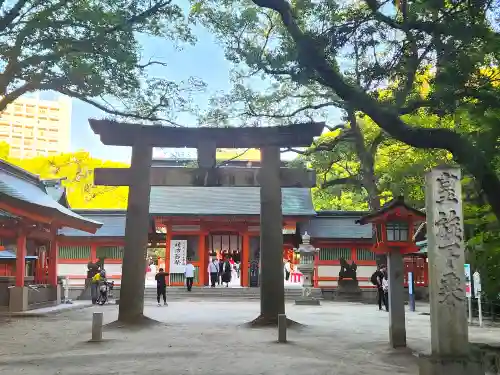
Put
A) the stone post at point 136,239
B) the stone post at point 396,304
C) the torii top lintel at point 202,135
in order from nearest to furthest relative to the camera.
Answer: the stone post at point 396,304, the stone post at point 136,239, the torii top lintel at point 202,135

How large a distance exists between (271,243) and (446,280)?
729 centimetres

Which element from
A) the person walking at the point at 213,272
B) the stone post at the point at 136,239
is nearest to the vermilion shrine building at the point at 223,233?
the person walking at the point at 213,272

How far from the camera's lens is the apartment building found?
80.2 m

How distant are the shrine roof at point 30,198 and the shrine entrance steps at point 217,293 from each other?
6981 millimetres

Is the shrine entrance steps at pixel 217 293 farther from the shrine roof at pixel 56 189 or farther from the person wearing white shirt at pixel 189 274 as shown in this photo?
the shrine roof at pixel 56 189

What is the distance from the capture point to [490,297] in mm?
15930

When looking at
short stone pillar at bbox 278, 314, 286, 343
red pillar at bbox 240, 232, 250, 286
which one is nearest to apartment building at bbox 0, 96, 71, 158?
red pillar at bbox 240, 232, 250, 286

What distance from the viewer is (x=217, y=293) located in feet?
87.6

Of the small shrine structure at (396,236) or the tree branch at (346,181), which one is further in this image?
the tree branch at (346,181)

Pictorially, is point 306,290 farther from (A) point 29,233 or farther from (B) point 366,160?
(A) point 29,233

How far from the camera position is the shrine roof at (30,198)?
16078 millimetres

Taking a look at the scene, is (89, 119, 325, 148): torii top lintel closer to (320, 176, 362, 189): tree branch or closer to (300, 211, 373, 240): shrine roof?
(320, 176, 362, 189): tree branch

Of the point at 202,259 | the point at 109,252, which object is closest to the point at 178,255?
the point at 202,259

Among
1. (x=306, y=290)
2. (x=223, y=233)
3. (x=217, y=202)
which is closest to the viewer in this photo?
(x=306, y=290)
